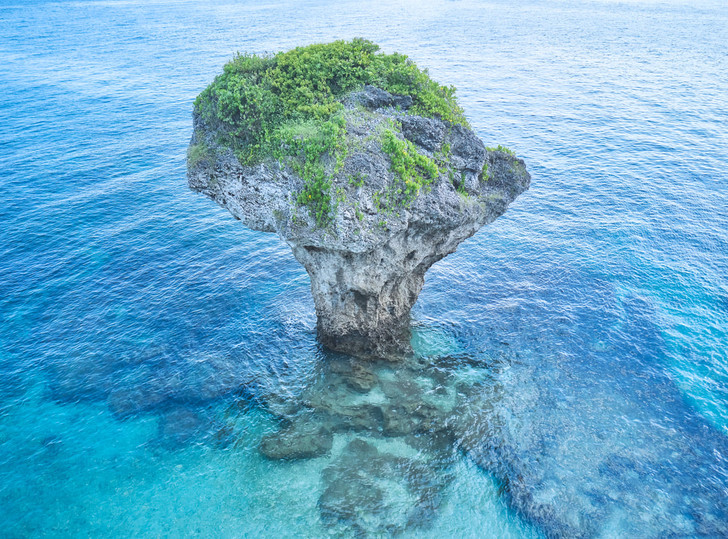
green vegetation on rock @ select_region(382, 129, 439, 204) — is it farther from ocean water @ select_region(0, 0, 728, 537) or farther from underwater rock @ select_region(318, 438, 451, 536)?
underwater rock @ select_region(318, 438, 451, 536)

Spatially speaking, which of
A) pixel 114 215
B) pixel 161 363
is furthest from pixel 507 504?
pixel 114 215

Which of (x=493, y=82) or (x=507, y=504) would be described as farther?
(x=493, y=82)

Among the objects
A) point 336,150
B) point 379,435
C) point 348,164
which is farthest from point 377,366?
point 336,150

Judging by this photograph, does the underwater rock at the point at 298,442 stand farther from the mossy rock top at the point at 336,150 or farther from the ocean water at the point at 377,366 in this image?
the mossy rock top at the point at 336,150

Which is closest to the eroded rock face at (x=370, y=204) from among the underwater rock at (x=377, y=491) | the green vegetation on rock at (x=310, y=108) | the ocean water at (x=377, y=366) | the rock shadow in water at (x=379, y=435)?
the green vegetation on rock at (x=310, y=108)

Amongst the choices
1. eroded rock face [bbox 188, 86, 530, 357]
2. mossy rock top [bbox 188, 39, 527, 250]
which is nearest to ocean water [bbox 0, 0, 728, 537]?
eroded rock face [bbox 188, 86, 530, 357]

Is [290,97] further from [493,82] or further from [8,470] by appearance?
[493,82]
